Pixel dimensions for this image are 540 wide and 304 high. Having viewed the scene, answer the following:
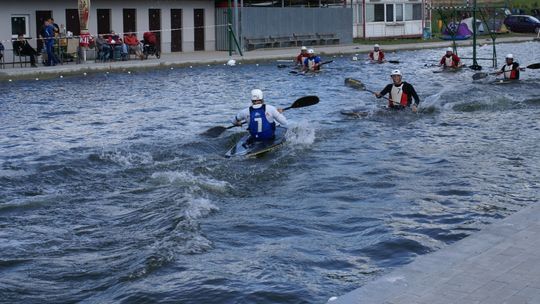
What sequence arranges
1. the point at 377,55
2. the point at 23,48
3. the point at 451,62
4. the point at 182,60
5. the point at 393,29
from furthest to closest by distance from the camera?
the point at 393,29 → the point at 377,55 → the point at 182,60 → the point at 23,48 → the point at 451,62

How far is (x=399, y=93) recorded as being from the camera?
22.4 meters

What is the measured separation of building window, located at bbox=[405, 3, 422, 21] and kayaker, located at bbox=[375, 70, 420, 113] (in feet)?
115

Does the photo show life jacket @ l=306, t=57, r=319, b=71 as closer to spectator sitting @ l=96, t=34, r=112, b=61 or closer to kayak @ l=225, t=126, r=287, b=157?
spectator sitting @ l=96, t=34, r=112, b=61

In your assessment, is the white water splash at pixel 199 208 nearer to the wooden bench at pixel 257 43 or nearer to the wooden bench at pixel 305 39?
the wooden bench at pixel 257 43

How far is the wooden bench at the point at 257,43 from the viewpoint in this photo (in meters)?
45.1

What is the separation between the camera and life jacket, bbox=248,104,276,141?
17391 millimetres

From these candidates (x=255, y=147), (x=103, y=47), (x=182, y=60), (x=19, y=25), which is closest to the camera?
(x=255, y=147)

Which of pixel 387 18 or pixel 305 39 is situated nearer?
pixel 305 39

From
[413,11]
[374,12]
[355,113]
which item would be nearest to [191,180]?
[355,113]

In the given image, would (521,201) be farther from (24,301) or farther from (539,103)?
(539,103)

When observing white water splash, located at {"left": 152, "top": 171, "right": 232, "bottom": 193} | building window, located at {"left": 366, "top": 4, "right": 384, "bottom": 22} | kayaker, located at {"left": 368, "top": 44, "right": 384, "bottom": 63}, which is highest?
building window, located at {"left": 366, "top": 4, "right": 384, "bottom": 22}

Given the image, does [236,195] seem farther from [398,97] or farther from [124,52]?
[124,52]

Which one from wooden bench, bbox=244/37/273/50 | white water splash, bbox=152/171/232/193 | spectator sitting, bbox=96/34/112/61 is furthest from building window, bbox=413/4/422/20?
white water splash, bbox=152/171/232/193

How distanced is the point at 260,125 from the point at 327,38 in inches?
1283
